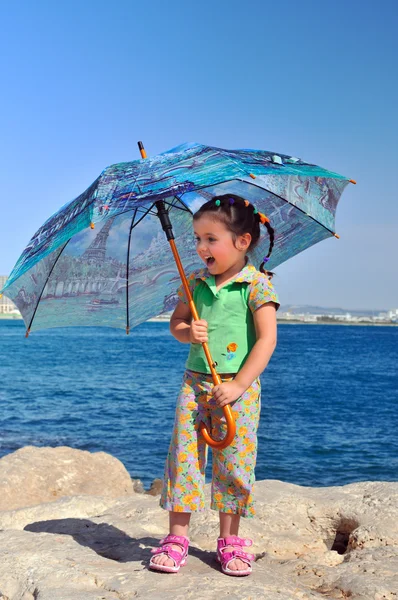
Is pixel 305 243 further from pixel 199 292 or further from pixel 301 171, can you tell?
pixel 199 292

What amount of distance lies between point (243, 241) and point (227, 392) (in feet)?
2.88

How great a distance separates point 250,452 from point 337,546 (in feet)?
5.87

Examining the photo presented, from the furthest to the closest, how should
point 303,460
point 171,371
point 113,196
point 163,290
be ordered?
point 171,371 → point 303,460 → point 163,290 → point 113,196

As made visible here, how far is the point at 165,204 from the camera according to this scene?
4625mm

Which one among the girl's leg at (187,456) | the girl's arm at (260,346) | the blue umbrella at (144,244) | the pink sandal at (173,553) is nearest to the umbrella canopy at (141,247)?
the blue umbrella at (144,244)

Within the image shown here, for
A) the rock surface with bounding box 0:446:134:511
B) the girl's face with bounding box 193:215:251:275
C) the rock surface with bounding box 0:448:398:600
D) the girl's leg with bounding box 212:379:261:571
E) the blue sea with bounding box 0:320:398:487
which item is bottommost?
the blue sea with bounding box 0:320:398:487

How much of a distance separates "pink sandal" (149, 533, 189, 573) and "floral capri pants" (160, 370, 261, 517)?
0.19m

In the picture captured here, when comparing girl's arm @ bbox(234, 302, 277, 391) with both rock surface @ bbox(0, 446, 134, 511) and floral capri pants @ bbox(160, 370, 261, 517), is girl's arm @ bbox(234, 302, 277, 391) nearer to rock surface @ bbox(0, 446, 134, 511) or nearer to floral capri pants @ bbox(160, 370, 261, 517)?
floral capri pants @ bbox(160, 370, 261, 517)

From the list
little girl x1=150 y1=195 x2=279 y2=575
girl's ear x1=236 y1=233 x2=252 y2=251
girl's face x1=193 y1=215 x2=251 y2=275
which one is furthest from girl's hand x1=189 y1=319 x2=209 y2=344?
girl's ear x1=236 y1=233 x2=252 y2=251

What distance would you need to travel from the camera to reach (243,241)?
3875 mm

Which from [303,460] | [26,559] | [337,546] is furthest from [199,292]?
[303,460]

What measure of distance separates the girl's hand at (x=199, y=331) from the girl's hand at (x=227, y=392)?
274 mm

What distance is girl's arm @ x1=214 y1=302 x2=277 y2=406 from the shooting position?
3.58 m

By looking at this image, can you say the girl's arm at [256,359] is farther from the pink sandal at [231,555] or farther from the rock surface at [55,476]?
the rock surface at [55,476]
